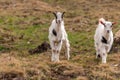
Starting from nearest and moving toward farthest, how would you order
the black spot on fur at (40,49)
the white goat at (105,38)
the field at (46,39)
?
the field at (46,39)
the white goat at (105,38)
the black spot on fur at (40,49)

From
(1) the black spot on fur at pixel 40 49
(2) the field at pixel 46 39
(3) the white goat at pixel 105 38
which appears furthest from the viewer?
(1) the black spot on fur at pixel 40 49

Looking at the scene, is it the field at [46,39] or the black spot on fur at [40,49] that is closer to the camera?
the field at [46,39]

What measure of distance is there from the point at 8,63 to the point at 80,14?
Answer: 1334 centimetres

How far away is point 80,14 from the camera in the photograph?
24.5 m

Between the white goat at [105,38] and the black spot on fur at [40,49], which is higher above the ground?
the white goat at [105,38]

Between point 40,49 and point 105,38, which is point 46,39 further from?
point 105,38

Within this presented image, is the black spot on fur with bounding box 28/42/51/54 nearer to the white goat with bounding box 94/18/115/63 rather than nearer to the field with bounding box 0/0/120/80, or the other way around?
the field with bounding box 0/0/120/80

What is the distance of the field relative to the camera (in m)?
11.2

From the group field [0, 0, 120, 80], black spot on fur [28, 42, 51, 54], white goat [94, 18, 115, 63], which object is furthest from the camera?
black spot on fur [28, 42, 51, 54]

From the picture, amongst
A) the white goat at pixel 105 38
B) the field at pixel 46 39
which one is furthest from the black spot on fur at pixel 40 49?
the white goat at pixel 105 38

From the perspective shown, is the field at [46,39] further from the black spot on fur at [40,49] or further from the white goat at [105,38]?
the white goat at [105,38]

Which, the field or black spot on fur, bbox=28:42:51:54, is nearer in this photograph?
the field

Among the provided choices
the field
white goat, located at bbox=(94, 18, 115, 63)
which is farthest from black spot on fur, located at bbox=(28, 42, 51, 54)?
white goat, located at bbox=(94, 18, 115, 63)

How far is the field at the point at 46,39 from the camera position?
36.8 ft
